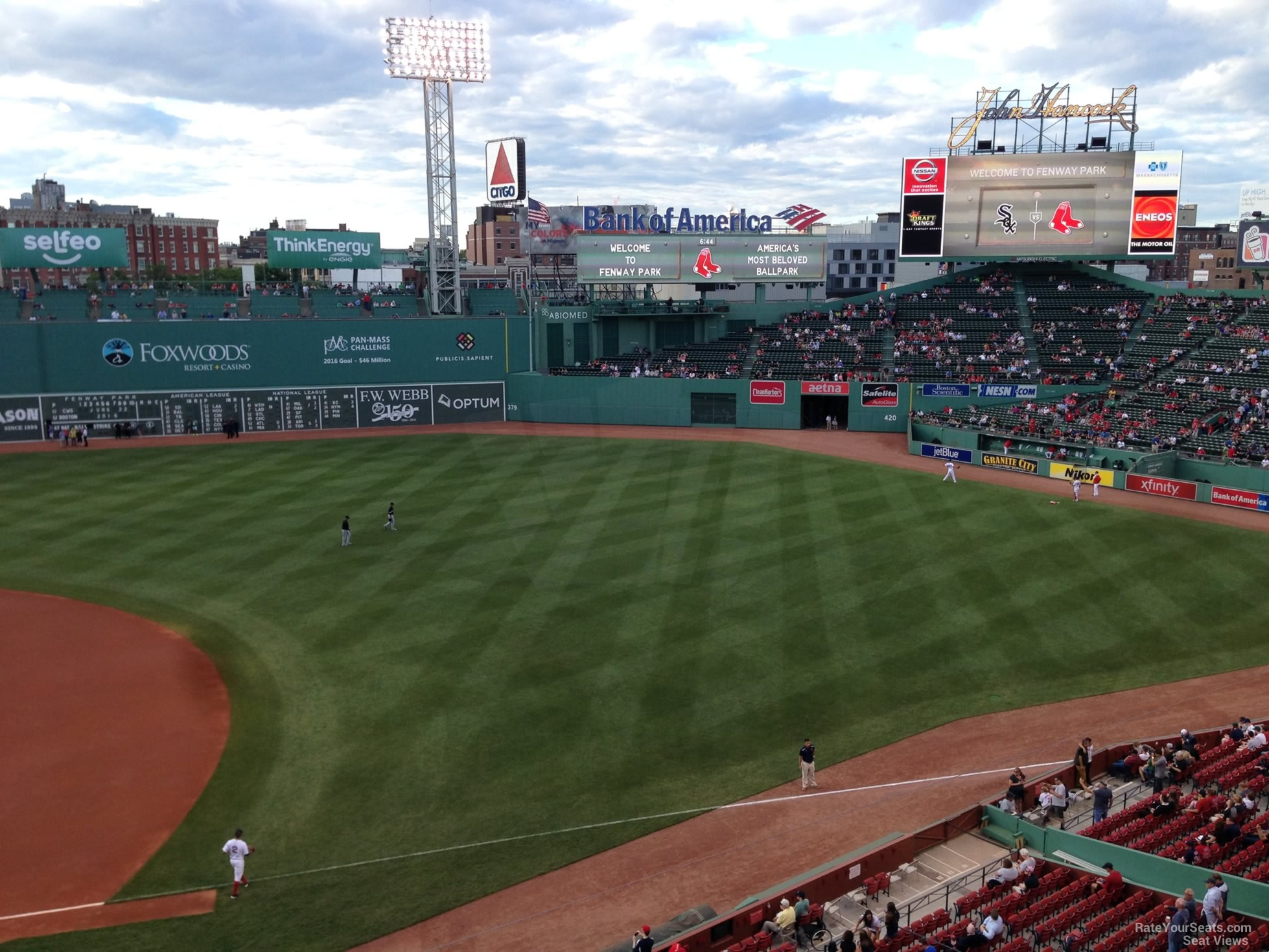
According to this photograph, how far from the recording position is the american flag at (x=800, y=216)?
60.8 metres

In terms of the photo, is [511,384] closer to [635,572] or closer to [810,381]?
[810,381]

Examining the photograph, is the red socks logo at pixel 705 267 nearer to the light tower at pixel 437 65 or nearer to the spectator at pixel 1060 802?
the light tower at pixel 437 65

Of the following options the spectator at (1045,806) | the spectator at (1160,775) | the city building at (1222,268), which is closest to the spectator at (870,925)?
the spectator at (1045,806)

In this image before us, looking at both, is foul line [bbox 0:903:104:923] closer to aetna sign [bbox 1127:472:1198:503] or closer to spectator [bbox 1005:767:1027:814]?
spectator [bbox 1005:767:1027:814]

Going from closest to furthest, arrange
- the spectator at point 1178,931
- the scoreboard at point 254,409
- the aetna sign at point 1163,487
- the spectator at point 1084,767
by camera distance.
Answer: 1. the spectator at point 1178,931
2. the spectator at point 1084,767
3. the aetna sign at point 1163,487
4. the scoreboard at point 254,409

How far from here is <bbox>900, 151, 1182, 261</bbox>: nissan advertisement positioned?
5512 centimetres

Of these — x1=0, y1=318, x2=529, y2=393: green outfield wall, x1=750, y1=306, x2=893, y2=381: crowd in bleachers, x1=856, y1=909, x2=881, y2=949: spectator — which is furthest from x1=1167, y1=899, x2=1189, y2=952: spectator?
x1=0, y1=318, x2=529, y2=393: green outfield wall

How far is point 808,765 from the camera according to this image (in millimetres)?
18438

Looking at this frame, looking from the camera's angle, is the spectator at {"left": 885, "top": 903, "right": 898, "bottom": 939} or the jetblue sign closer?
the spectator at {"left": 885, "top": 903, "right": 898, "bottom": 939}

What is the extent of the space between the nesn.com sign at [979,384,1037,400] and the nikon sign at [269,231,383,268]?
36919mm

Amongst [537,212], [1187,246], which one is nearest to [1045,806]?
[537,212]

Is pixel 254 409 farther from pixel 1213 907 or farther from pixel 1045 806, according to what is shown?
pixel 1213 907

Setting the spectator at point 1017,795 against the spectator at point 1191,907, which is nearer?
the spectator at point 1191,907

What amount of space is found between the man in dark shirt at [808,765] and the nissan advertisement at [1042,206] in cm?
4646
